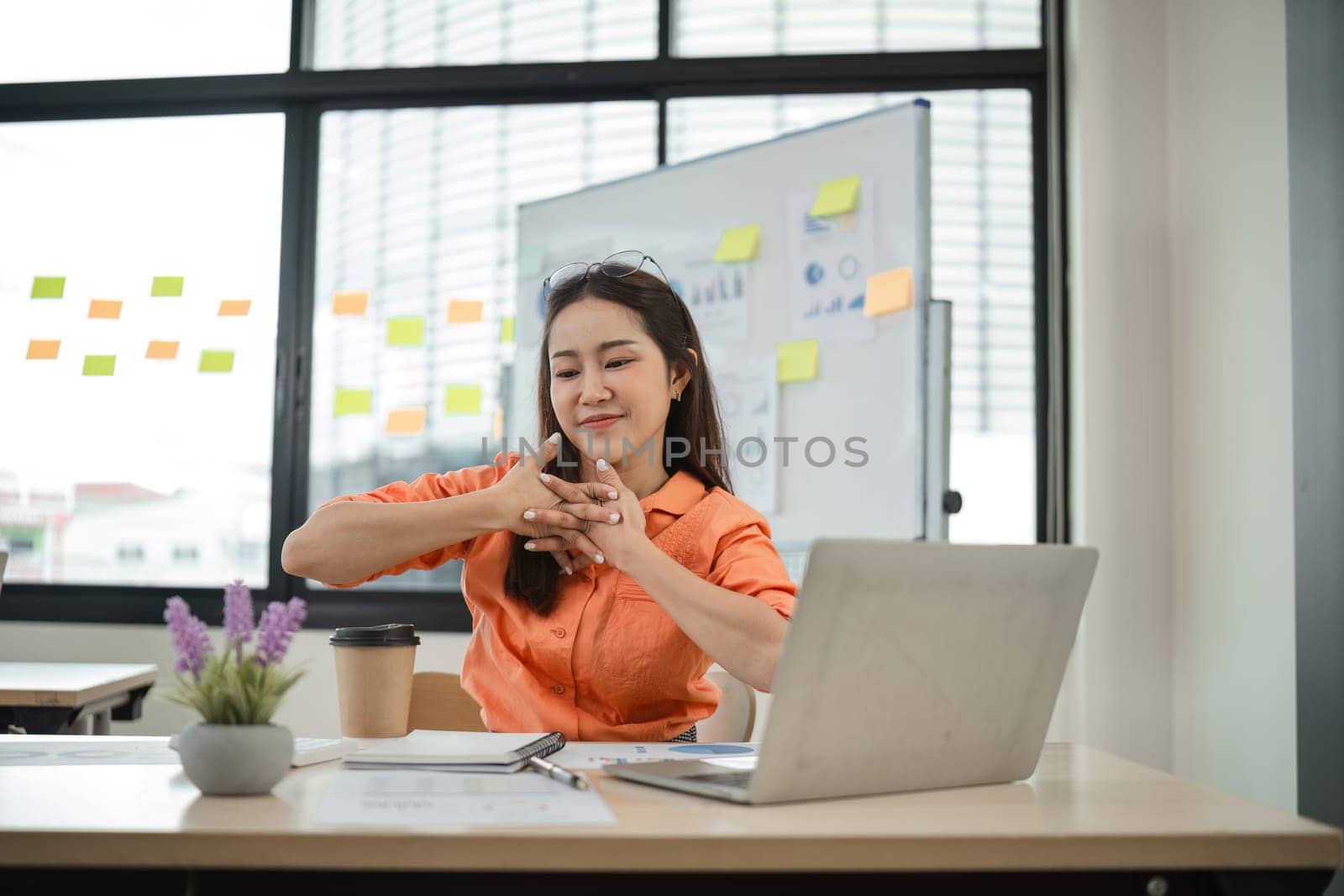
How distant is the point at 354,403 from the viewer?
322 cm

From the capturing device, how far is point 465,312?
10.5ft

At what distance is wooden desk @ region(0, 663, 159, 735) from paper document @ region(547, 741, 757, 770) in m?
1.35

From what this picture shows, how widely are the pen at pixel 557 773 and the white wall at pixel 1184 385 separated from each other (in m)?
1.76

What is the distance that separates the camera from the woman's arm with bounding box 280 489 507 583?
1430 mm

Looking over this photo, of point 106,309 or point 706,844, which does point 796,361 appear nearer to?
point 706,844

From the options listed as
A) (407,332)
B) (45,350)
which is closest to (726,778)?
(407,332)

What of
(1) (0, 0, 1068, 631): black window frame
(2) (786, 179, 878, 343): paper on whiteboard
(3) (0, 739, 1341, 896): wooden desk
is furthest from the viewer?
(1) (0, 0, 1068, 631): black window frame

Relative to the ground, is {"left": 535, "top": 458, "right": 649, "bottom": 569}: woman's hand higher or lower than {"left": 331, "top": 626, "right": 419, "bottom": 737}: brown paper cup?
higher

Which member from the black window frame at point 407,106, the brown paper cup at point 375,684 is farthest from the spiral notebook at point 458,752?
the black window frame at point 407,106

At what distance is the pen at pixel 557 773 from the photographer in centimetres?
92

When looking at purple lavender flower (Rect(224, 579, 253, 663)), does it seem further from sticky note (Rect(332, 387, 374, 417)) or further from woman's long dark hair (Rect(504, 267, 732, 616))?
sticky note (Rect(332, 387, 374, 417))

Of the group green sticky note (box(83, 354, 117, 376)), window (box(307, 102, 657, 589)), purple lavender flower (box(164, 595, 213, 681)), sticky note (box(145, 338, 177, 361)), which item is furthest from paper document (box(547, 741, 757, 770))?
green sticky note (box(83, 354, 117, 376))

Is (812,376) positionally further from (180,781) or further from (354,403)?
(180,781)

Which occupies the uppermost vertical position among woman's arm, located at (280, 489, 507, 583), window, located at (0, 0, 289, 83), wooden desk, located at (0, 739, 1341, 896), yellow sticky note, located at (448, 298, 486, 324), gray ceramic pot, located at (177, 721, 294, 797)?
window, located at (0, 0, 289, 83)
